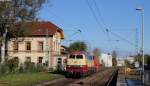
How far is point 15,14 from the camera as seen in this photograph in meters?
67.4

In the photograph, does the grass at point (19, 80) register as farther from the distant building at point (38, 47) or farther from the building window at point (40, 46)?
the building window at point (40, 46)

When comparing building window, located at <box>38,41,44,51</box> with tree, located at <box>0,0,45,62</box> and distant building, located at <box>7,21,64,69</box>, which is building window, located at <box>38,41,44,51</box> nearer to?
distant building, located at <box>7,21,64,69</box>

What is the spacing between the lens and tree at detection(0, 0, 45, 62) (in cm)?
6606

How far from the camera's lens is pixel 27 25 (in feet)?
233

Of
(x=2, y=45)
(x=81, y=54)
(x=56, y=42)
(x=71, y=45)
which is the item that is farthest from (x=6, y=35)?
(x=71, y=45)

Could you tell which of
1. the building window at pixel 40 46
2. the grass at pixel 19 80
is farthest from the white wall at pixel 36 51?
the grass at pixel 19 80

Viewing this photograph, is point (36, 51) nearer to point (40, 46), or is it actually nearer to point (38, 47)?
A: point (38, 47)

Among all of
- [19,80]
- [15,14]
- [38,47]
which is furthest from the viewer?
[38,47]

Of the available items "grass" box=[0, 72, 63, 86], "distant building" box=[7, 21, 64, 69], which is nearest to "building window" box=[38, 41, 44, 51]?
"distant building" box=[7, 21, 64, 69]

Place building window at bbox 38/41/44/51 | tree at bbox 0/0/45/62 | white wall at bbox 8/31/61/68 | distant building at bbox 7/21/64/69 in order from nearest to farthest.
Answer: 1. tree at bbox 0/0/45/62
2. white wall at bbox 8/31/61/68
3. distant building at bbox 7/21/64/69
4. building window at bbox 38/41/44/51

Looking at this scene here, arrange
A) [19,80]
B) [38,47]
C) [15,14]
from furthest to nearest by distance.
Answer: [38,47] < [15,14] < [19,80]

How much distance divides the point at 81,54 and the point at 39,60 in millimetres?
36586

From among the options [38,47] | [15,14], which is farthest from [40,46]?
[15,14]

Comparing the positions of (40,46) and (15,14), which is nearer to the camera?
(15,14)
